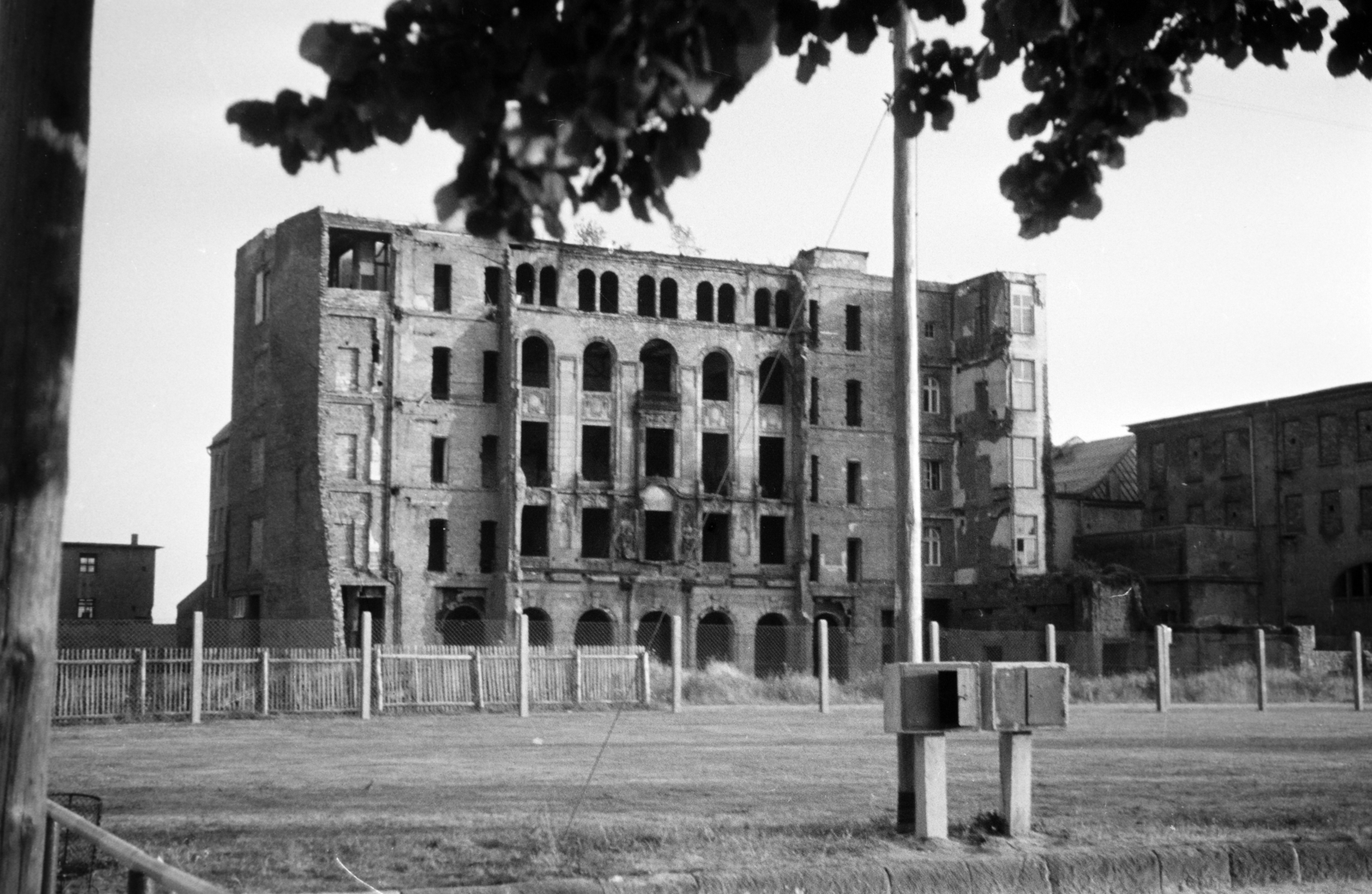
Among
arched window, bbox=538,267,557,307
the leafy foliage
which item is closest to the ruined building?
arched window, bbox=538,267,557,307

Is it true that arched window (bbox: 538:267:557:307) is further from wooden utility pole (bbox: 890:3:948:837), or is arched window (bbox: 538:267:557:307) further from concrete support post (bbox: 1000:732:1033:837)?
concrete support post (bbox: 1000:732:1033:837)

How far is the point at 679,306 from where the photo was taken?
2347 inches

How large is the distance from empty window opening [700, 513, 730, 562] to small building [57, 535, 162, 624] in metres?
33.0

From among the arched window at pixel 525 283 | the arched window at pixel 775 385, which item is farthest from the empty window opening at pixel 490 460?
the arched window at pixel 775 385

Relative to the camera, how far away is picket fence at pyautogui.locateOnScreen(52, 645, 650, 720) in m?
30.4

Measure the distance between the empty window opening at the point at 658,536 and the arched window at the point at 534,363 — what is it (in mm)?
6528

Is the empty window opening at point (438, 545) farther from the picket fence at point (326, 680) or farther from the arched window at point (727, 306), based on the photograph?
the picket fence at point (326, 680)

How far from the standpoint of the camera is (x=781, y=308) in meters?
61.7

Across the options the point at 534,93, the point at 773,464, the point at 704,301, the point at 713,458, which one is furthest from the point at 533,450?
the point at 534,93

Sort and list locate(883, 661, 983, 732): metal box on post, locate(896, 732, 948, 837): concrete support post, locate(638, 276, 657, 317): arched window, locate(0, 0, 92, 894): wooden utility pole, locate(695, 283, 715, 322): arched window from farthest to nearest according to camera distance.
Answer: locate(695, 283, 715, 322): arched window
locate(638, 276, 657, 317): arched window
locate(896, 732, 948, 837): concrete support post
locate(883, 661, 983, 732): metal box on post
locate(0, 0, 92, 894): wooden utility pole

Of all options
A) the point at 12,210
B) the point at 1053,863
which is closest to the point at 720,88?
the point at 12,210

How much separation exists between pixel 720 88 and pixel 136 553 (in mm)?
80903

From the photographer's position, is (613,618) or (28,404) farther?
(613,618)

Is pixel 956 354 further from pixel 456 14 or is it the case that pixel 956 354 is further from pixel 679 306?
pixel 456 14
